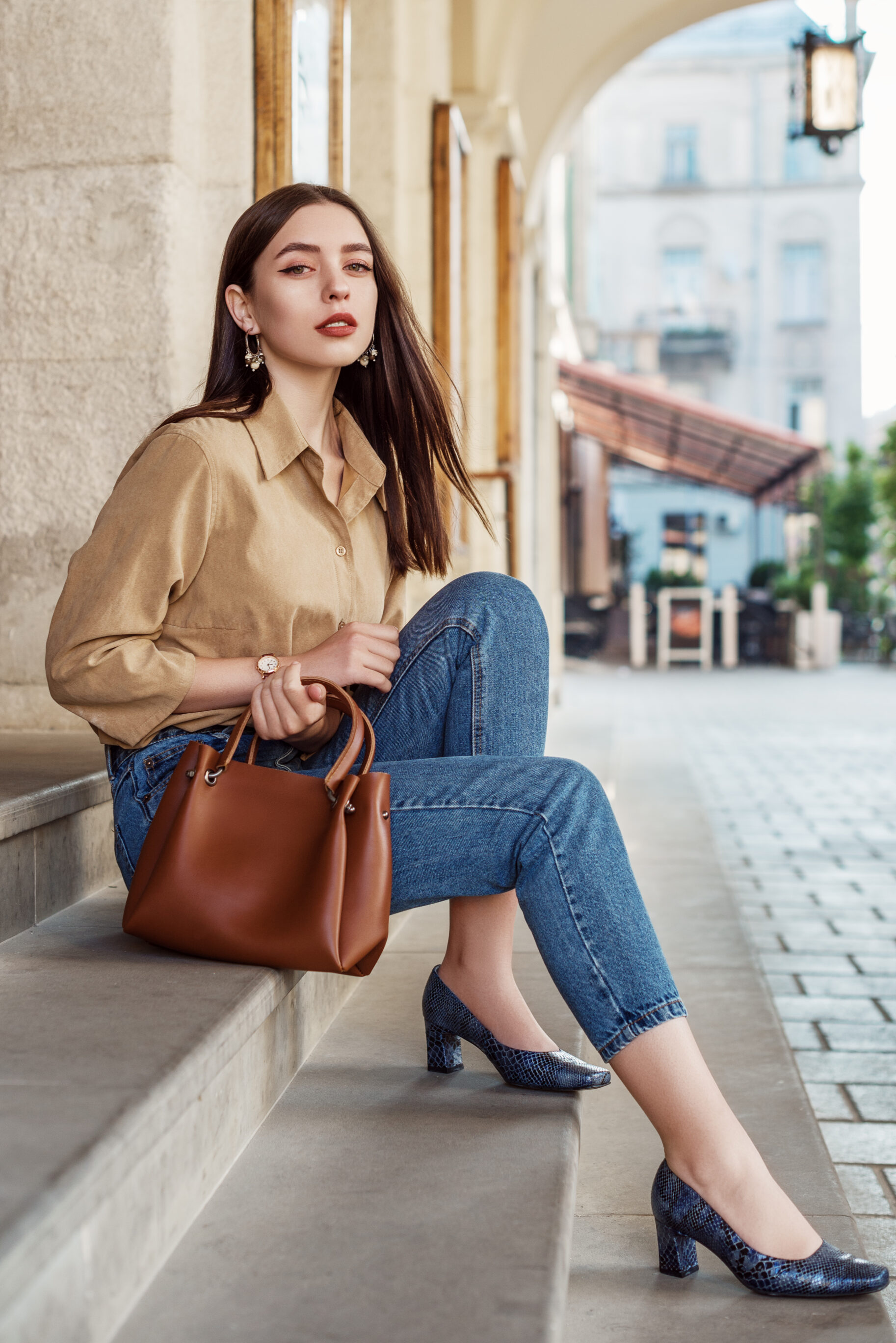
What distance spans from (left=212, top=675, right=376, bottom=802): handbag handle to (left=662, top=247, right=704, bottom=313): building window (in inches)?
1335

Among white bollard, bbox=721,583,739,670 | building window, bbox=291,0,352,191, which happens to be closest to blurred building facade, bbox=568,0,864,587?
white bollard, bbox=721,583,739,670

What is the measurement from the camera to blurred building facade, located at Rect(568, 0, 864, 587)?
33.3 meters

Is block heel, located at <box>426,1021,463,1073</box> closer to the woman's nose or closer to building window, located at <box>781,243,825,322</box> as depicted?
the woman's nose

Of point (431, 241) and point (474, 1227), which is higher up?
point (431, 241)

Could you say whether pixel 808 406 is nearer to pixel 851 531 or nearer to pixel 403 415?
pixel 851 531

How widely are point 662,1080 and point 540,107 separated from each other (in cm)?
780

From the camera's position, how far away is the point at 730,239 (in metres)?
34.1

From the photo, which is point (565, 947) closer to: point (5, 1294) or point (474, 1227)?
point (474, 1227)

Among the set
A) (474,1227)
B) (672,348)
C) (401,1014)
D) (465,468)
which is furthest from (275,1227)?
(672,348)

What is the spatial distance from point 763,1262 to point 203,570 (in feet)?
3.73

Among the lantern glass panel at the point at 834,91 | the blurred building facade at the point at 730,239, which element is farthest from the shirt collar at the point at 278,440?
the blurred building facade at the point at 730,239

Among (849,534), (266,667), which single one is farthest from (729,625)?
(266,667)

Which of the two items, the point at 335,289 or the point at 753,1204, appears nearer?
the point at 753,1204

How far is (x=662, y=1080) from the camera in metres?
1.54
